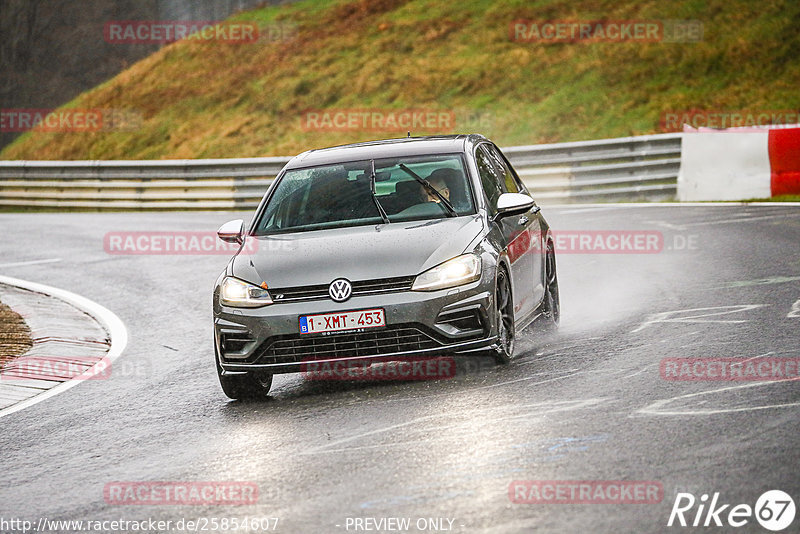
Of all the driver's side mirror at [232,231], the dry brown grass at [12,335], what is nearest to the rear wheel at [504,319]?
the driver's side mirror at [232,231]

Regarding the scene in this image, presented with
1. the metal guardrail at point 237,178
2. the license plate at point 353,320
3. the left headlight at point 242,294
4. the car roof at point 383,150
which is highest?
the car roof at point 383,150

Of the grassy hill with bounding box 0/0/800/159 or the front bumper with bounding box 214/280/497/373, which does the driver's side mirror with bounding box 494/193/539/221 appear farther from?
the grassy hill with bounding box 0/0/800/159

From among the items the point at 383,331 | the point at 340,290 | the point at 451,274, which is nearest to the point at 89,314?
the point at 340,290

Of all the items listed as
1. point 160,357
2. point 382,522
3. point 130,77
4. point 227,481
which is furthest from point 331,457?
point 130,77

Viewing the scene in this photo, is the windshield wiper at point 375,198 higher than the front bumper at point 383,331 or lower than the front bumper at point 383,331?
higher

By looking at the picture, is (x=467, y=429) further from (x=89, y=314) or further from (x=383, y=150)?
(x=89, y=314)

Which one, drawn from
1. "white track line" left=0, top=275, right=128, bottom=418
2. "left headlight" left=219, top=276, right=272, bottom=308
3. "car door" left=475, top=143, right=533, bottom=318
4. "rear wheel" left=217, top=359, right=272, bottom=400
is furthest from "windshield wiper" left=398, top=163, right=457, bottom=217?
"white track line" left=0, top=275, right=128, bottom=418

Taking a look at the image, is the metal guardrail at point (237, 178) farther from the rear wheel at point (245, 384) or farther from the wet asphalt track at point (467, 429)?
the rear wheel at point (245, 384)

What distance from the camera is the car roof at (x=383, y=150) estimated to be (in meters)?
9.46

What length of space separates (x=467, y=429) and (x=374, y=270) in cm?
151

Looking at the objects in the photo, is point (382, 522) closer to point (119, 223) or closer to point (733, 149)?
point (733, 149)

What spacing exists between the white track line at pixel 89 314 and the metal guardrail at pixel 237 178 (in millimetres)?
10425

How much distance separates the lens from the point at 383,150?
9.57 meters

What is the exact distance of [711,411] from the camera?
6785mm
